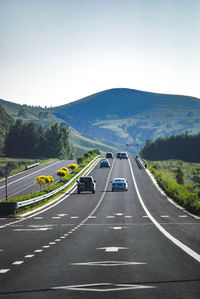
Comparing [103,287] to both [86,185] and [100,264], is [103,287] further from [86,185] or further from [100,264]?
[86,185]

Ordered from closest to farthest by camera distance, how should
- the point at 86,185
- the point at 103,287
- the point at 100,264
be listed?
1. the point at 103,287
2. the point at 100,264
3. the point at 86,185

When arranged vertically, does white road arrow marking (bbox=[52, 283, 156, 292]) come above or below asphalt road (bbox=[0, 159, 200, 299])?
above

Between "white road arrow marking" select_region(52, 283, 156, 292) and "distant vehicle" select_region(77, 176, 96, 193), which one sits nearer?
"white road arrow marking" select_region(52, 283, 156, 292)

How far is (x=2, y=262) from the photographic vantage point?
1209 centimetres

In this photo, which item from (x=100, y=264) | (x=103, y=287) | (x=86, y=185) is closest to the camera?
(x=103, y=287)

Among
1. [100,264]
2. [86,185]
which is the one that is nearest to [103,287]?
[100,264]

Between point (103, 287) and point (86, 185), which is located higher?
point (86, 185)

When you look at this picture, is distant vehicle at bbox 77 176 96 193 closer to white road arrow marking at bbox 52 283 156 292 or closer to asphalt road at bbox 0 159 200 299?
asphalt road at bbox 0 159 200 299

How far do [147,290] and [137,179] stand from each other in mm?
68802

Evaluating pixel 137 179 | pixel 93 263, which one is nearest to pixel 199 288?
pixel 93 263

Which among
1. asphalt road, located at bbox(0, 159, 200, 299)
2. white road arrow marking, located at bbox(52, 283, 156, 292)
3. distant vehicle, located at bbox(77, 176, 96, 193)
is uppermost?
distant vehicle, located at bbox(77, 176, 96, 193)

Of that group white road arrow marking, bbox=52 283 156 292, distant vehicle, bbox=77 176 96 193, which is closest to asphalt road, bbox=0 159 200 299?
white road arrow marking, bbox=52 283 156 292

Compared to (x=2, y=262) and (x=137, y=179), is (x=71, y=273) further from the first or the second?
(x=137, y=179)

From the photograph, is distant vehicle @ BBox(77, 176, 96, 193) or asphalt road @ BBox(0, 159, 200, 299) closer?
asphalt road @ BBox(0, 159, 200, 299)
